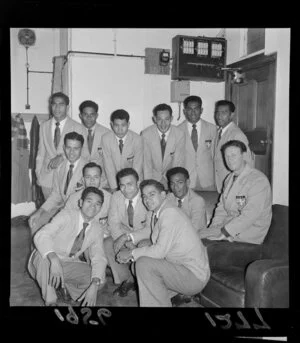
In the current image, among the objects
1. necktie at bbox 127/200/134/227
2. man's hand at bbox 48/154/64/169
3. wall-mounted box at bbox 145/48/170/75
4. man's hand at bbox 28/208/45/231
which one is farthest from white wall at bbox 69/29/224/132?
man's hand at bbox 28/208/45/231

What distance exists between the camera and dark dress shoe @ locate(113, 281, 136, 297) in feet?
7.79

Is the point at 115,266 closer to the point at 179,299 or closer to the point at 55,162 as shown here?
the point at 179,299

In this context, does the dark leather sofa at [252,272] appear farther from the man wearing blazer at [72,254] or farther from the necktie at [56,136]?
the necktie at [56,136]

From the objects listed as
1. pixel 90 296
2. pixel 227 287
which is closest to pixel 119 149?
pixel 90 296

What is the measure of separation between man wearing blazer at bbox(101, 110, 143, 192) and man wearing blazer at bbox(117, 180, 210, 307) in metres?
0.39

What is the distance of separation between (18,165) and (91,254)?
26.9 inches

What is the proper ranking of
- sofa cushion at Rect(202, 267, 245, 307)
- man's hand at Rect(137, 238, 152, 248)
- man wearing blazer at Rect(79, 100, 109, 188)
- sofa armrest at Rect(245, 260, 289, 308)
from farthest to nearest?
1. man wearing blazer at Rect(79, 100, 109, 188)
2. man's hand at Rect(137, 238, 152, 248)
3. sofa cushion at Rect(202, 267, 245, 307)
4. sofa armrest at Rect(245, 260, 289, 308)

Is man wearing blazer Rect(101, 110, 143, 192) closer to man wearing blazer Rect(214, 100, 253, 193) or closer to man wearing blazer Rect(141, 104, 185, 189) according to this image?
man wearing blazer Rect(141, 104, 185, 189)

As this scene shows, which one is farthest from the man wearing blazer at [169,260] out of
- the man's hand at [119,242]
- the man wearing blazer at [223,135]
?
the man wearing blazer at [223,135]

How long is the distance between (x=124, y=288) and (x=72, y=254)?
1.24ft

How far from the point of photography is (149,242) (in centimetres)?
238

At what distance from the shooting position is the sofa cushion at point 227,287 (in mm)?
2127
